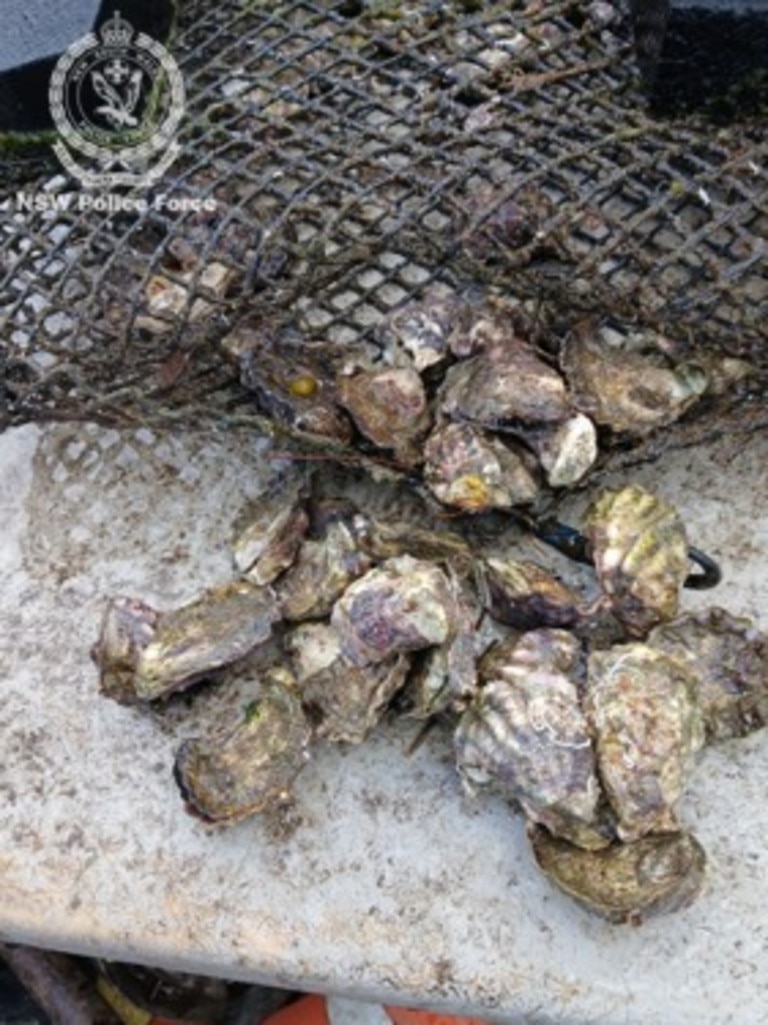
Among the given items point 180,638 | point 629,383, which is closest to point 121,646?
point 180,638

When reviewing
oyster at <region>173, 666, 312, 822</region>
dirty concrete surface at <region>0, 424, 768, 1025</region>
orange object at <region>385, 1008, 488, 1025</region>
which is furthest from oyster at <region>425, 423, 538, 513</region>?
orange object at <region>385, 1008, 488, 1025</region>

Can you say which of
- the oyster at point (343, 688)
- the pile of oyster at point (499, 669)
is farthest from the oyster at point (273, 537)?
the oyster at point (343, 688)

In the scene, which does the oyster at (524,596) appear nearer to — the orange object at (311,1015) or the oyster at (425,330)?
the oyster at (425,330)

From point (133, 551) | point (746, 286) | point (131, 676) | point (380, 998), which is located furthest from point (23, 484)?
point (746, 286)

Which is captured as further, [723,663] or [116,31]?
[116,31]

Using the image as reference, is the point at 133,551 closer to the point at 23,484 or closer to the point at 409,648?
the point at 23,484

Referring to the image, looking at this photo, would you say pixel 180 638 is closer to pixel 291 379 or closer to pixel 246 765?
pixel 246 765

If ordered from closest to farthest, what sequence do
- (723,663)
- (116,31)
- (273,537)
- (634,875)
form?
(634,875), (723,663), (273,537), (116,31)
